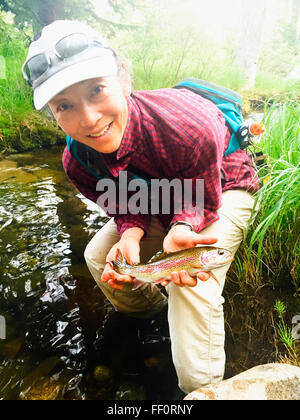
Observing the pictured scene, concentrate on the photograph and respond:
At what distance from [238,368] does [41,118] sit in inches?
202

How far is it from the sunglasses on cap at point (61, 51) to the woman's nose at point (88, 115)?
251mm

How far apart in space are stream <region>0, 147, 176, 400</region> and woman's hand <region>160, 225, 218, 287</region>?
863mm

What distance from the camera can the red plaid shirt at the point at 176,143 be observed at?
5.25 ft

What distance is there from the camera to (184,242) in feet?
5.14

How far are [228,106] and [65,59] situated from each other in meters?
1.08

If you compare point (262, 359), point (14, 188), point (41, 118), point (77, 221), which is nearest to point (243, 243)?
point (262, 359)

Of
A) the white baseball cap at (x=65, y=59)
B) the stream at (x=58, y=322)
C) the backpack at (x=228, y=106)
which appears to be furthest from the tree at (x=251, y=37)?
the white baseball cap at (x=65, y=59)

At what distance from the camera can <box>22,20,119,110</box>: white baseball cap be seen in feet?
4.47

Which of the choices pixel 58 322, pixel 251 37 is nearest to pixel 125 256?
pixel 58 322

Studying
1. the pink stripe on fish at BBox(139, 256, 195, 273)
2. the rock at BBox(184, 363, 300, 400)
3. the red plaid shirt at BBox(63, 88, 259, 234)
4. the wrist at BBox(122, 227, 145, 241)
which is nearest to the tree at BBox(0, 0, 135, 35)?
the red plaid shirt at BBox(63, 88, 259, 234)

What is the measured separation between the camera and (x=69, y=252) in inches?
121
